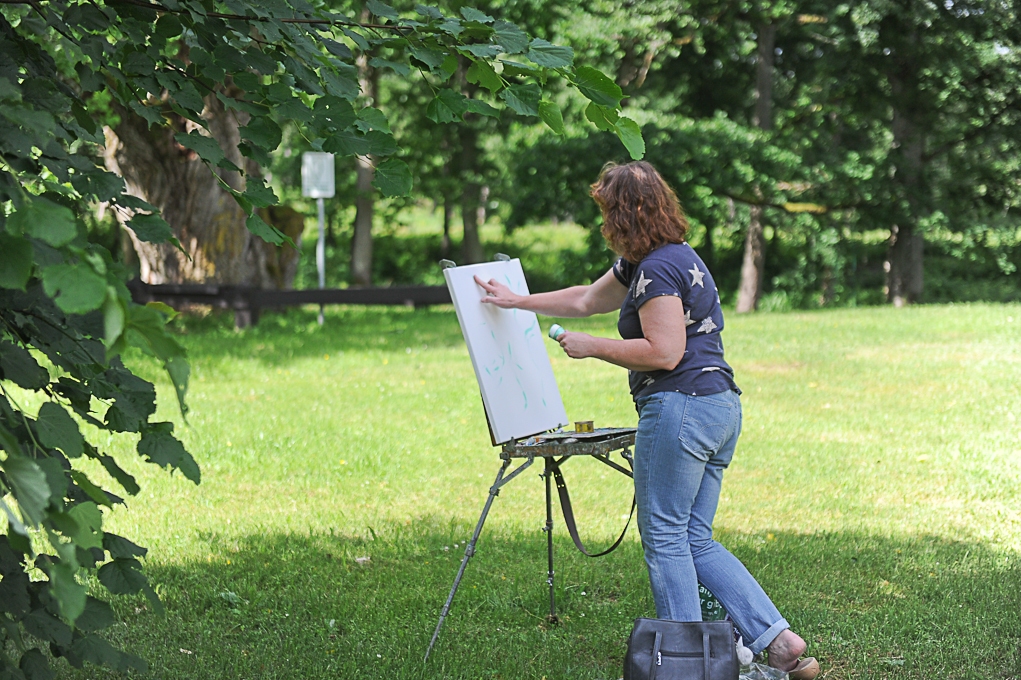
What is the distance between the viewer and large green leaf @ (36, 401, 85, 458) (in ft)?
6.85

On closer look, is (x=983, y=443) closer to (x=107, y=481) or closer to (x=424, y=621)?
(x=424, y=621)

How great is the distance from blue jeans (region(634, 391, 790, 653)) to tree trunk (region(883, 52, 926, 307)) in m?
18.3

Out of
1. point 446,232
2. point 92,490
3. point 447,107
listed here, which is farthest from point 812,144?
point 92,490

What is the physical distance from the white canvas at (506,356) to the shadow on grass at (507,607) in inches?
34.5

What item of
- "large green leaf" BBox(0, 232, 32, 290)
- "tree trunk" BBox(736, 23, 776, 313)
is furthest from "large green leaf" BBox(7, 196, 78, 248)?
"tree trunk" BBox(736, 23, 776, 313)

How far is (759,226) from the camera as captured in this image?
71.1 feet

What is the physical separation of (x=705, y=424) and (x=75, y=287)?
7.70 feet

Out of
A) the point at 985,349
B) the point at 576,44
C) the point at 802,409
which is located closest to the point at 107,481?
the point at 802,409

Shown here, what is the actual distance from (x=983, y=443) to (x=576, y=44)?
1343cm

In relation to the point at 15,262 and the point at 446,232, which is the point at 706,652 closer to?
the point at 15,262

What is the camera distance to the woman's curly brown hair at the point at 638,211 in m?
3.44

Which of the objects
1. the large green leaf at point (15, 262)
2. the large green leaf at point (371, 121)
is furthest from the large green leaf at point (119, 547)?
the large green leaf at point (371, 121)

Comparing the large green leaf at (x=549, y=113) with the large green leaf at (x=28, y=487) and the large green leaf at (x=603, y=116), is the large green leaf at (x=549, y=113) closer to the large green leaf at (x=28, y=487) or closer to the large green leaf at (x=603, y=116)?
the large green leaf at (x=603, y=116)

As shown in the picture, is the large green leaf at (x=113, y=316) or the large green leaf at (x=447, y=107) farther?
the large green leaf at (x=447, y=107)
